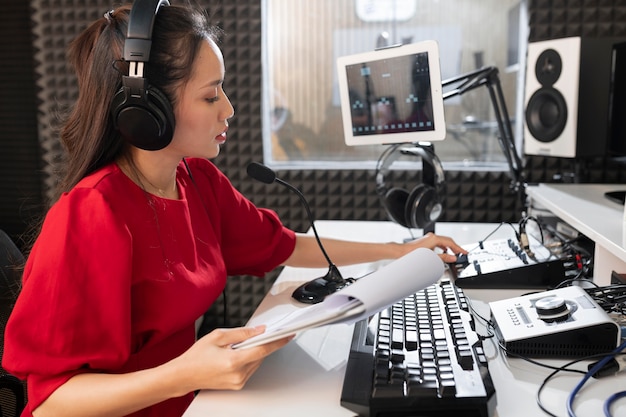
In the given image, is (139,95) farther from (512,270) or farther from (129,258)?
(512,270)

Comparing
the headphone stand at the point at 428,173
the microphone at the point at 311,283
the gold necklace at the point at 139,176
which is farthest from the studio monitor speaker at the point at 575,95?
the gold necklace at the point at 139,176

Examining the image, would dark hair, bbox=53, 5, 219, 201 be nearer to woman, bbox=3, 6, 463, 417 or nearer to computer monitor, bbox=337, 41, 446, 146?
woman, bbox=3, 6, 463, 417

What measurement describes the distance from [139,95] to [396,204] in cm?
90

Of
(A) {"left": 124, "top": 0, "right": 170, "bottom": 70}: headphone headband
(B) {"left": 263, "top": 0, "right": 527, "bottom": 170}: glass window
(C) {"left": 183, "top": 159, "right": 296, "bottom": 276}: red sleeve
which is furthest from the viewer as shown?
(B) {"left": 263, "top": 0, "right": 527, "bottom": 170}: glass window

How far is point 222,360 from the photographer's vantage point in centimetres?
73

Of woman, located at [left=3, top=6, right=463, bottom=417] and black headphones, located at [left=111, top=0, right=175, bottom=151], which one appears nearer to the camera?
woman, located at [left=3, top=6, right=463, bottom=417]

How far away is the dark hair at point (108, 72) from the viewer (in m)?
0.95

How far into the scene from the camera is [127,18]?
3.22 ft

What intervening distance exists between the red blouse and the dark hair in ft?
0.16

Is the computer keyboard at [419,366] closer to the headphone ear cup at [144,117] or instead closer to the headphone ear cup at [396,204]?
the headphone ear cup at [144,117]

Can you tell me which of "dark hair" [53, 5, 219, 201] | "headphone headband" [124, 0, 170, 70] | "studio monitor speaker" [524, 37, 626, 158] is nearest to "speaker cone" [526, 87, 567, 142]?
"studio monitor speaker" [524, 37, 626, 158]

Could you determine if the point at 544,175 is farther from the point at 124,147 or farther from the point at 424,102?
A: the point at 124,147

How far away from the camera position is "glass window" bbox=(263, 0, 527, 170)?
228cm

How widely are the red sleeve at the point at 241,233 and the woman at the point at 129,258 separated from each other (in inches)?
0.5
